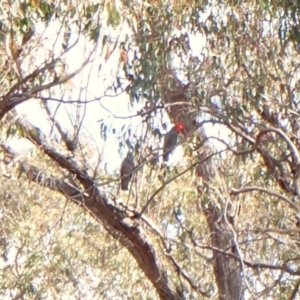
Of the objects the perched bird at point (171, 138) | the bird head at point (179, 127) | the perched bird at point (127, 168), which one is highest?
the bird head at point (179, 127)

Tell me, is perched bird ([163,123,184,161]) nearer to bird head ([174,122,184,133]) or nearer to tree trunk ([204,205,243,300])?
bird head ([174,122,184,133])

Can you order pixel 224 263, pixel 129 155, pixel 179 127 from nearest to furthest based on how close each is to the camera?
pixel 129 155 → pixel 179 127 → pixel 224 263

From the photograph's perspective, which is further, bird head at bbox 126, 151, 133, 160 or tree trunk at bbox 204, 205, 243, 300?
tree trunk at bbox 204, 205, 243, 300

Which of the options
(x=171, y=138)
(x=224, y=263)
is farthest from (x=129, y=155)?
(x=224, y=263)

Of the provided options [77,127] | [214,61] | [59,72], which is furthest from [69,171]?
[214,61]

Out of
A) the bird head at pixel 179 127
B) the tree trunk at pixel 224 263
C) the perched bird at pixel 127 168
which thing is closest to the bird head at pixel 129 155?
the perched bird at pixel 127 168

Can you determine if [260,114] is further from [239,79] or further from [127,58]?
[127,58]

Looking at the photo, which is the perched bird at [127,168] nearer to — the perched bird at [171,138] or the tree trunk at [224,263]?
the perched bird at [171,138]

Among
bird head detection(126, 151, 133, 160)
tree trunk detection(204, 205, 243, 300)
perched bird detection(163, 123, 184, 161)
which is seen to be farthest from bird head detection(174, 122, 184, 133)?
tree trunk detection(204, 205, 243, 300)

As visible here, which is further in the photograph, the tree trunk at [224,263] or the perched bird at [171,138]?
the tree trunk at [224,263]

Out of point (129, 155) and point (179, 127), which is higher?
point (179, 127)

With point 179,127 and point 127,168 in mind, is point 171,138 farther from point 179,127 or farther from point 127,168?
point 127,168

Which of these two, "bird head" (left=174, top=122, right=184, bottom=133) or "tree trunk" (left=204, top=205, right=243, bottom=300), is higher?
"bird head" (left=174, top=122, right=184, bottom=133)

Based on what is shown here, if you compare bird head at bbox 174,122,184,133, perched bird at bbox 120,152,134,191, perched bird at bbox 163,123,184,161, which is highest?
bird head at bbox 174,122,184,133
